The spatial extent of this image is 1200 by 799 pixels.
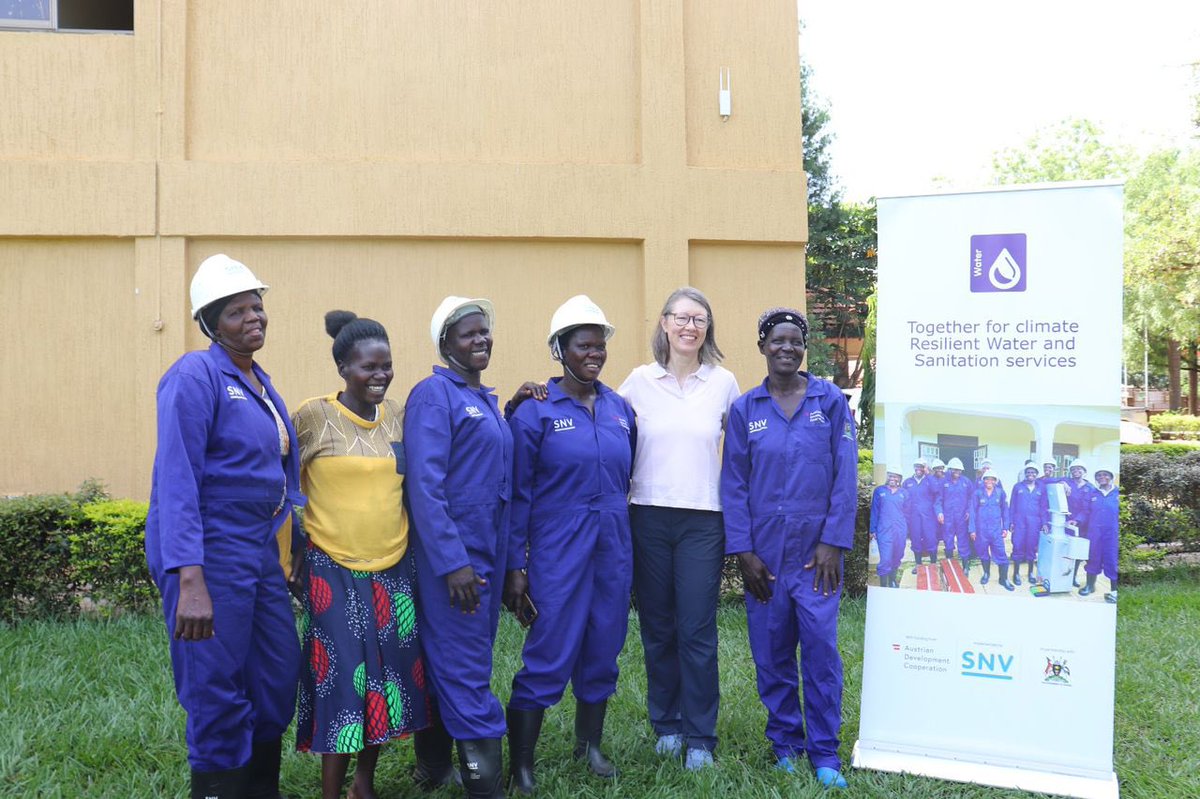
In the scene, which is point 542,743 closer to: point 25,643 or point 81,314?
point 25,643

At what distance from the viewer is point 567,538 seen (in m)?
4.01

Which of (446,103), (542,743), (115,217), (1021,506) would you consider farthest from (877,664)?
(115,217)

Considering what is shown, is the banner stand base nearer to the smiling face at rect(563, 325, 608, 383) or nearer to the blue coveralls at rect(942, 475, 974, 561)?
the blue coveralls at rect(942, 475, 974, 561)

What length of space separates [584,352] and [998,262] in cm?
183

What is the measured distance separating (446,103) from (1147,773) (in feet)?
21.0

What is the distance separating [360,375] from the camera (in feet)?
11.8

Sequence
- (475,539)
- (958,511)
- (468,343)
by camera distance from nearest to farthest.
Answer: (475,539), (468,343), (958,511)

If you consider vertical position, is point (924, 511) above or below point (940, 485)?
below

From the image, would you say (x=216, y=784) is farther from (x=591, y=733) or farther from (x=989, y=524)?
(x=989, y=524)

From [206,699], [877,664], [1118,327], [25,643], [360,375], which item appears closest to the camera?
[206,699]

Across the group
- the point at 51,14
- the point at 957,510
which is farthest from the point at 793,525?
the point at 51,14

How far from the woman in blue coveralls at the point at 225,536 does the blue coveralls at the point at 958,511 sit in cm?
274

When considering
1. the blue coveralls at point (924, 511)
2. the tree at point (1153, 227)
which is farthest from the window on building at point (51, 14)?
the tree at point (1153, 227)

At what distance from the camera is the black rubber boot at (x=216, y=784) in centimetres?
325
